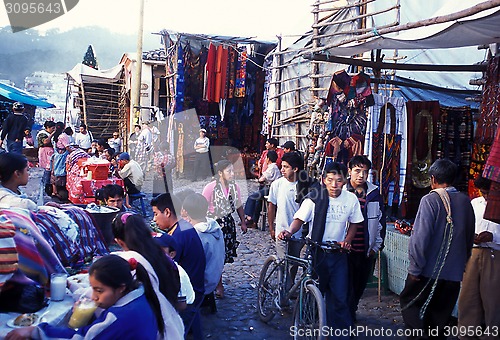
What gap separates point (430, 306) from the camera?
4445 millimetres

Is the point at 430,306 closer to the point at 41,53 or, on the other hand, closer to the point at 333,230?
the point at 333,230

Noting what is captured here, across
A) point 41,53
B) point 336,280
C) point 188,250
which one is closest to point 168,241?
point 188,250

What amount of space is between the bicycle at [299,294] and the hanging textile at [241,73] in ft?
39.0

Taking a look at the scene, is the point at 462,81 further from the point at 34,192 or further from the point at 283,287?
the point at 34,192

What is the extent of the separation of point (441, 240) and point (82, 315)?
2.94 m

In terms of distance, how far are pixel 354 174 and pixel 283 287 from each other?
1.35 meters

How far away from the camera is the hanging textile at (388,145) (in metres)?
7.38

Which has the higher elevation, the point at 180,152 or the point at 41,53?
the point at 41,53

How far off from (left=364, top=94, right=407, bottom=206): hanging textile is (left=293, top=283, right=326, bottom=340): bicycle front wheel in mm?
3354

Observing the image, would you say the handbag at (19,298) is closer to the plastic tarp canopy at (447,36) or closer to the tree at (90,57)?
the plastic tarp canopy at (447,36)

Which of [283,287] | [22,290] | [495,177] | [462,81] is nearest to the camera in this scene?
[22,290]

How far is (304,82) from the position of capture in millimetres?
12414

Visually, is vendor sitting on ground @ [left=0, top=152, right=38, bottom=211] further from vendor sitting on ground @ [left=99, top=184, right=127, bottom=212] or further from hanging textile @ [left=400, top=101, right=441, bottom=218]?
hanging textile @ [left=400, top=101, right=441, bottom=218]

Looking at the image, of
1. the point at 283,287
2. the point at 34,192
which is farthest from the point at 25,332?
the point at 34,192
